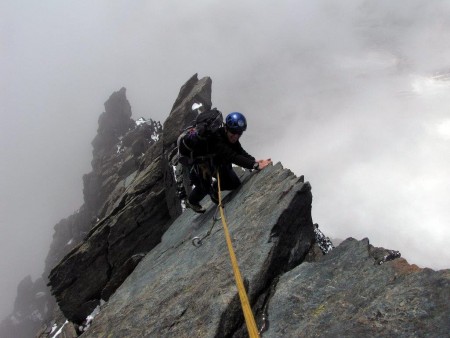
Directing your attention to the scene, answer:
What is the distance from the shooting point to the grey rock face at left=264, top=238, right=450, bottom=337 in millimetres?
4684

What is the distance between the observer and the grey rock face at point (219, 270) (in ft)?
20.9

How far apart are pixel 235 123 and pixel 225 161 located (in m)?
1.40

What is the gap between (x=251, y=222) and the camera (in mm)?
8414

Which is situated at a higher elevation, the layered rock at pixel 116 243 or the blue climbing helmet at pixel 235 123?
the blue climbing helmet at pixel 235 123

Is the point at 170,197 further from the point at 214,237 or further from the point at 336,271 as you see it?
the point at 336,271

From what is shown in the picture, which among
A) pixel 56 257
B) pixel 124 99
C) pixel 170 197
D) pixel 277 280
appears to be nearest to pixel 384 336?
pixel 277 280

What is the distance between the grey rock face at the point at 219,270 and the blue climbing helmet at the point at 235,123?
5.43 feet

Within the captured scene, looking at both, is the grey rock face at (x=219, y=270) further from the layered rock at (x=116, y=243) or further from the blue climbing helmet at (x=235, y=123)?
the layered rock at (x=116, y=243)

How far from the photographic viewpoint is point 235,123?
9.31 m

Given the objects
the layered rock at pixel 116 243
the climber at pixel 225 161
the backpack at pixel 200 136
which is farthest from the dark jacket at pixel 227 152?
the layered rock at pixel 116 243

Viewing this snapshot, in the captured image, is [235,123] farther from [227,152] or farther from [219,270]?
[219,270]

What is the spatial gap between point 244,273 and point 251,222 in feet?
5.80

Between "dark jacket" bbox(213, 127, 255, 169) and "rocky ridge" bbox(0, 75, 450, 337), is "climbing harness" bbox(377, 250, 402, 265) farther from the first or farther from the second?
"dark jacket" bbox(213, 127, 255, 169)

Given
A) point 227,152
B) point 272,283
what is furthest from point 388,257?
point 227,152
